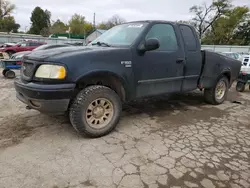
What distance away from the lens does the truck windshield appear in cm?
359

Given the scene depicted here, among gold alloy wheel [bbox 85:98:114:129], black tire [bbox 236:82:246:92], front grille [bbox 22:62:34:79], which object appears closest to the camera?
front grille [bbox 22:62:34:79]

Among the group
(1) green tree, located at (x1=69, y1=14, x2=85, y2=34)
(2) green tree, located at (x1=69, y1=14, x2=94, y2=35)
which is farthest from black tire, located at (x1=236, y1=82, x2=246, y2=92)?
(1) green tree, located at (x1=69, y1=14, x2=85, y2=34)

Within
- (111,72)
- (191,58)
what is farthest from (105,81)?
(191,58)

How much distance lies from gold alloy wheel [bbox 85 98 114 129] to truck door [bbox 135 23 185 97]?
2.10ft

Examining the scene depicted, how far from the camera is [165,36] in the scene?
155 inches

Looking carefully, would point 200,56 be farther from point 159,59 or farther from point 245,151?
point 245,151

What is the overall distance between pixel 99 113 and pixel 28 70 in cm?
124

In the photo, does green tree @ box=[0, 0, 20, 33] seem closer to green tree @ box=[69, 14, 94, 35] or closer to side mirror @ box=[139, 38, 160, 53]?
green tree @ box=[69, 14, 94, 35]

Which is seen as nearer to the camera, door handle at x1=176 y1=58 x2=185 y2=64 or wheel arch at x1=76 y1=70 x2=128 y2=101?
wheel arch at x1=76 y1=70 x2=128 y2=101

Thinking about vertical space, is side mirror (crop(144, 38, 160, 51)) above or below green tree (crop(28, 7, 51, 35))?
below

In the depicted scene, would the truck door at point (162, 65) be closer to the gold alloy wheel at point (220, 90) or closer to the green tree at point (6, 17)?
the gold alloy wheel at point (220, 90)

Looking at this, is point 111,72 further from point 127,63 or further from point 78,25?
point 78,25

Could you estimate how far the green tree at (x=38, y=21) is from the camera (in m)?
64.2

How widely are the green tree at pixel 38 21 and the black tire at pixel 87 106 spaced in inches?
2706
